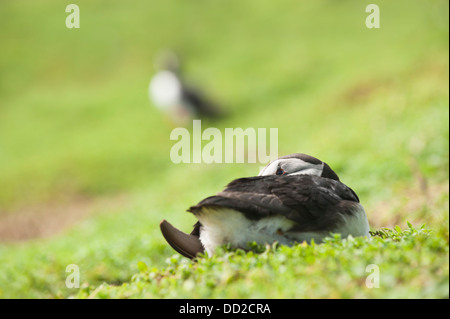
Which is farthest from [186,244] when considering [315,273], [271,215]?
[315,273]

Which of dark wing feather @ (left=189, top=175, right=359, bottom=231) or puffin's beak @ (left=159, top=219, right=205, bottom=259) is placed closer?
dark wing feather @ (left=189, top=175, right=359, bottom=231)

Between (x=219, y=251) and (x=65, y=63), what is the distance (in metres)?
25.2

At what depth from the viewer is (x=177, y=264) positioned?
4.49 meters

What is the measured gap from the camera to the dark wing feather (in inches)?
153

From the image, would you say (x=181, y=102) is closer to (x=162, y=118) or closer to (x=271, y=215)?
(x=162, y=118)

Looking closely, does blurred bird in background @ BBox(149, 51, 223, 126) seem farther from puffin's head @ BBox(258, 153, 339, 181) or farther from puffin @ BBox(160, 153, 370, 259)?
puffin @ BBox(160, 153, 370, 259)

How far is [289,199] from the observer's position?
4023 millimetres

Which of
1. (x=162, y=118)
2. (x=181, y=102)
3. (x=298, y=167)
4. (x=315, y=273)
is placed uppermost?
(x=181, y=102)

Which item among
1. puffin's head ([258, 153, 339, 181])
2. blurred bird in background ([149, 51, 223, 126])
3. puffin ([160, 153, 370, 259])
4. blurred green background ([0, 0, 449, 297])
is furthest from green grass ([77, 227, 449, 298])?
blurred bird in background ([149, 51, 223, 126])

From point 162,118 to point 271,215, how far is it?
1832 cm

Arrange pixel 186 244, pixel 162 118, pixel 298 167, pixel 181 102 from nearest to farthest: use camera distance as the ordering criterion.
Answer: pixel 186 244
pixel 298 167
pixel 181 102
pixel 162 118

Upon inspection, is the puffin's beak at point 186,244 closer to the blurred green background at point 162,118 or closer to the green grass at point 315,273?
the green grass at point 315,273

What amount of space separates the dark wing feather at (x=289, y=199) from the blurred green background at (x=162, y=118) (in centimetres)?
210
